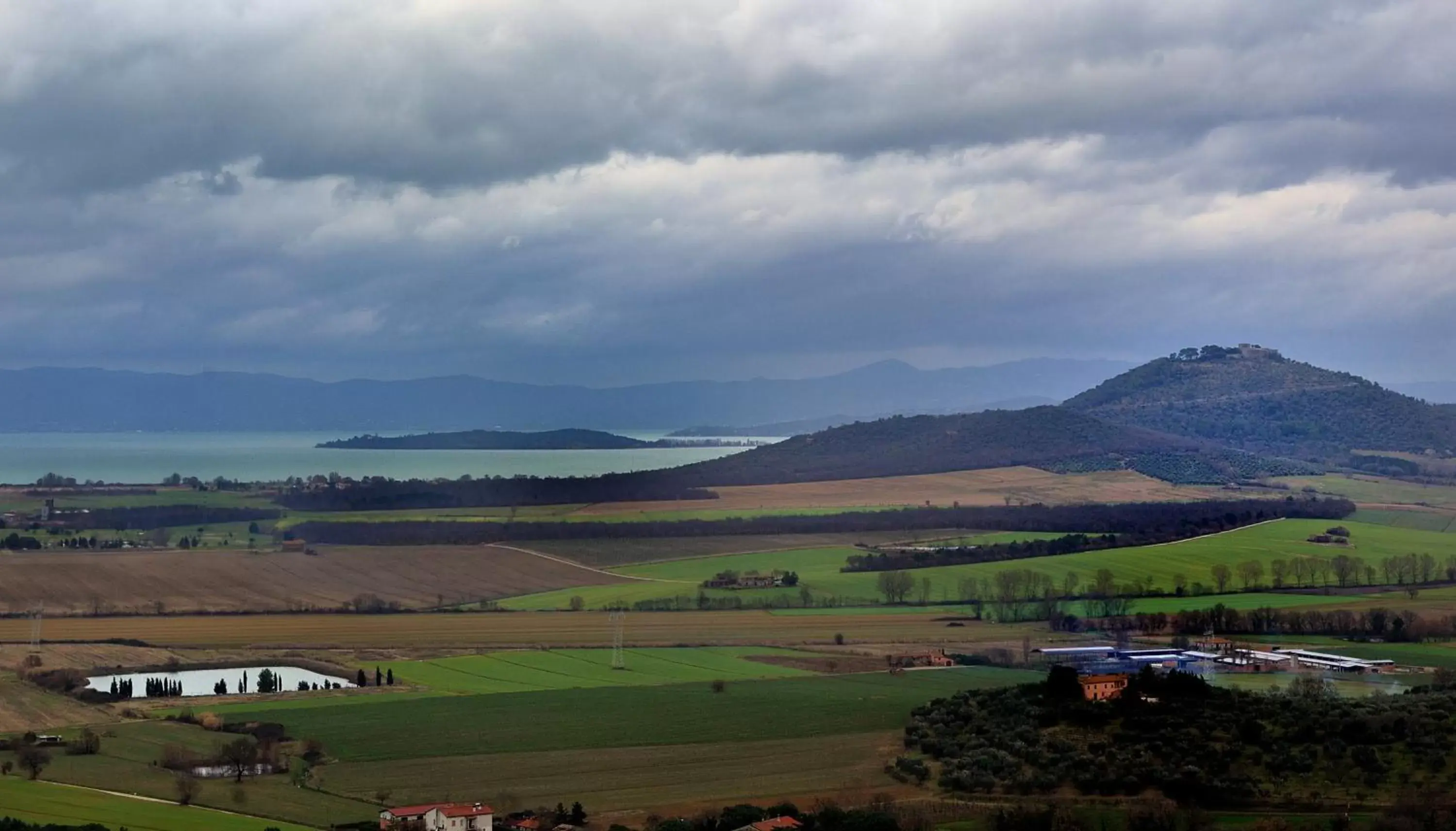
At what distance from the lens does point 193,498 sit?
96.7 m

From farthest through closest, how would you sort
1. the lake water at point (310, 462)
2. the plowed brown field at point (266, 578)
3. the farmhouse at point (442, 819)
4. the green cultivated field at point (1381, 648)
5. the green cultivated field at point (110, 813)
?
the lake water at point (310, 462), the plowed brown field at point (266, 578), the green cultivated field at point (1381, 648), the farmhouse at point (442, 819), the green cultivated field at point (110, 813)

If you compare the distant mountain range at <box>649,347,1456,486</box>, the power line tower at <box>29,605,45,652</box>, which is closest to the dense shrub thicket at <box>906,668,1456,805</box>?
the power line tower at <box>29,605,45,652</box>

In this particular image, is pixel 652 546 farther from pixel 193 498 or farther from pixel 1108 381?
pixel 1108 381

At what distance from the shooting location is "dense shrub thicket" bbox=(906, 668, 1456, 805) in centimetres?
3062

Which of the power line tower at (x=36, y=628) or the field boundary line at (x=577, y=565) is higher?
the field boundary line at (x=577, y=565)

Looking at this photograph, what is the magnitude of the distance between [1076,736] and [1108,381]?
527ft

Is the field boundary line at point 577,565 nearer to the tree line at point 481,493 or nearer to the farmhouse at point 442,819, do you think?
the tree line at point 481,493

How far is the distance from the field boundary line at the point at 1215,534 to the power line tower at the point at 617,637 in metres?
19.7

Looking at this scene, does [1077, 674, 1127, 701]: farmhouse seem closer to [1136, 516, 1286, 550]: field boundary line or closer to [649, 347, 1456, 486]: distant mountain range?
[1136, 516, 1286, 550]: field boundary line

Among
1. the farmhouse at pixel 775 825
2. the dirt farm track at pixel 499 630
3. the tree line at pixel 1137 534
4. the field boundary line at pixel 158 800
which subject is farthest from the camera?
the tree line at pixel 1137 534

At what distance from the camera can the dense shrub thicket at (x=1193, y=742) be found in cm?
3062

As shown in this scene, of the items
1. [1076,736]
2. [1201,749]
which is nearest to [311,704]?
[1076,736]

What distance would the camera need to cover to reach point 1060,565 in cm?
6850

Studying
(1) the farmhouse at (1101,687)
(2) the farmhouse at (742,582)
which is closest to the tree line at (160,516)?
(2) the farmhouse at (742,582)
